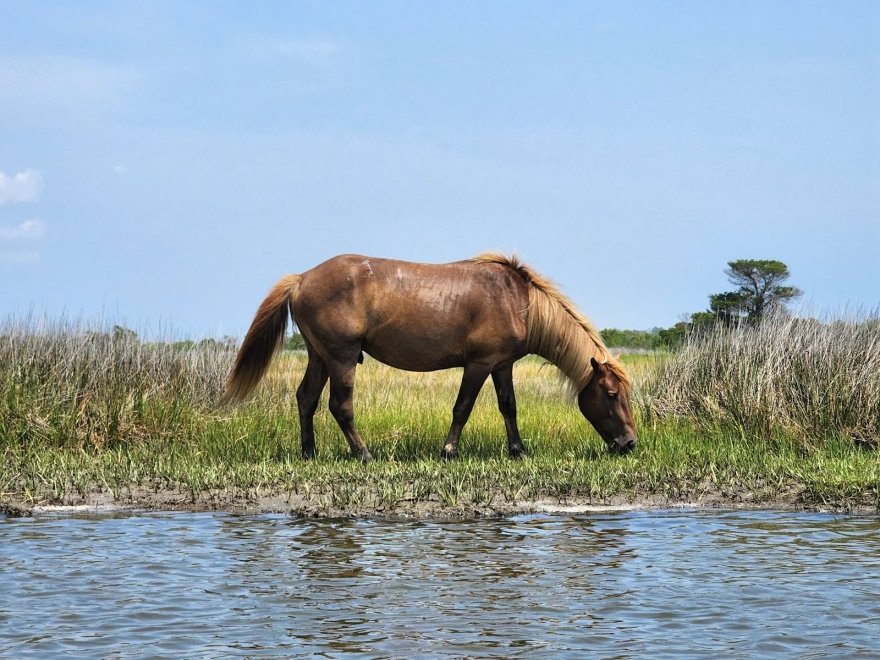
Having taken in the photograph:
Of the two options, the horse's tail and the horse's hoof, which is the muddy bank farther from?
the horse's tail

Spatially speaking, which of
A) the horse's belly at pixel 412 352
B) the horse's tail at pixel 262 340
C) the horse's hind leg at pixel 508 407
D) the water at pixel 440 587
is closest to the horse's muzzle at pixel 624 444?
the horse's hind leg at pixel 508 407

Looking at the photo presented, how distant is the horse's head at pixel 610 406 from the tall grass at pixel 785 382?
1.65 metres

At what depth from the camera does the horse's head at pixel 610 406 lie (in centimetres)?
1021

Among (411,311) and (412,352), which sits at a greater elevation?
(411,311)

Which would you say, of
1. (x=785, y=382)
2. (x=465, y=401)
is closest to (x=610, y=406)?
(x=465, y=401)

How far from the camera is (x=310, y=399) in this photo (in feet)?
33.5

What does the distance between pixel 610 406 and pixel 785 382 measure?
93.1 inches

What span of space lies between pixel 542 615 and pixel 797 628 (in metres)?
1.25

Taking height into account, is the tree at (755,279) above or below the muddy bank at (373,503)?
above

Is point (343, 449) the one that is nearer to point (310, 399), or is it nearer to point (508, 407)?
point (310, 399)

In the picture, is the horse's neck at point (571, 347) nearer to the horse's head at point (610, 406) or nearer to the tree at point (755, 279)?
the horse's head at point (610, 406)

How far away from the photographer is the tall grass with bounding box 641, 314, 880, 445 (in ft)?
36.3

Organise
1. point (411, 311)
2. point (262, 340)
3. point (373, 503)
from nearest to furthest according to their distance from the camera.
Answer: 1. point (373, 503)
2. point (411, 311)
3. point (262, 340)

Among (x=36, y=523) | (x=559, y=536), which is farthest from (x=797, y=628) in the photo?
(x=36, y=523)
